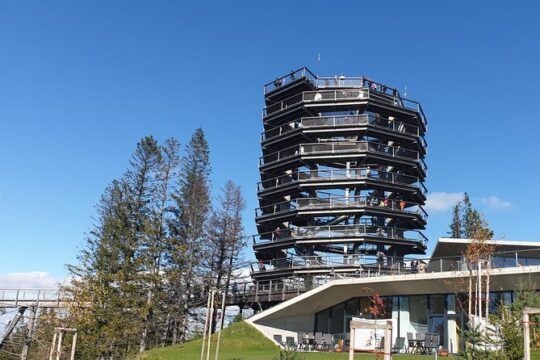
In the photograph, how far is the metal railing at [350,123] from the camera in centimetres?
4312

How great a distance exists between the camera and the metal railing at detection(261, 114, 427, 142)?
43125 mm

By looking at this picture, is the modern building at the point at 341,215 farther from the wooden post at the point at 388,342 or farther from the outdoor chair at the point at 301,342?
the wooden post at the point at 388,342

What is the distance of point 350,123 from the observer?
43125mm

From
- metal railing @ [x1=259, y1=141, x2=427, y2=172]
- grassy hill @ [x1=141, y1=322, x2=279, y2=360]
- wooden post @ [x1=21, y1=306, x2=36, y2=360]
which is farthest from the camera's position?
metal railing @ [x1=259, y1=141, x2=427, y2=172]

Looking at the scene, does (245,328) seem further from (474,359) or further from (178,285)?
(474,359)

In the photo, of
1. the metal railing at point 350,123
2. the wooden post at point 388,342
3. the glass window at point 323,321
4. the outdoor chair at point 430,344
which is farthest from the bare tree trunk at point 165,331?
the wooden post at point 388,342

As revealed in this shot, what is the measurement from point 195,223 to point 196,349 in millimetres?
19721

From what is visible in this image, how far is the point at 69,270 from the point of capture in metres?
40.2

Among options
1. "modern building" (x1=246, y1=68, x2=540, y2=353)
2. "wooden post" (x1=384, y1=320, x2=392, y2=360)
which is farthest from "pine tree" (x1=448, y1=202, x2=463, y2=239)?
"wooden post" (x1=384, y1=320, x2=392, y2=360)

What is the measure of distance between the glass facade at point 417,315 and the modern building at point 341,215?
0.18 feet

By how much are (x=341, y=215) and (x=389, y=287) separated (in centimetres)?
1204

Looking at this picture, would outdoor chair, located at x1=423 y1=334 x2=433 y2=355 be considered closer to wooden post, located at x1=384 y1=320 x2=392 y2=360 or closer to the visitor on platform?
wooden post, located at x1=384 y1=320 x2=392 y2=360

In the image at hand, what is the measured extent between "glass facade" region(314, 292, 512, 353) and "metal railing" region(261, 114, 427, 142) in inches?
581

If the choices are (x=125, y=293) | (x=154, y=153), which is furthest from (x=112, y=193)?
(x=125, y=293)
